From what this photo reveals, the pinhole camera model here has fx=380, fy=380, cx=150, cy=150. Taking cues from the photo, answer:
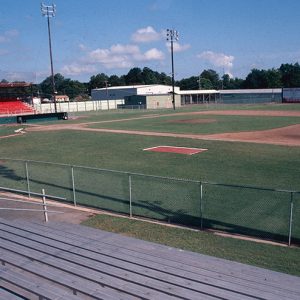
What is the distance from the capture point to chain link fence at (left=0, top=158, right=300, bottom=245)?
34.4ft

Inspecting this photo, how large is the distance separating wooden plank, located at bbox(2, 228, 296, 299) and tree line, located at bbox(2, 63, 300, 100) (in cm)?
13648

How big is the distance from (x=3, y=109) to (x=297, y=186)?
65.2 meters

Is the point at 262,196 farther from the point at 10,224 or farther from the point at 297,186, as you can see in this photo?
the point at 10,224

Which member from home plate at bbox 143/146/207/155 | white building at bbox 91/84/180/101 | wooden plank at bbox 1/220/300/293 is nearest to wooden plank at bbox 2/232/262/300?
wooden plank at bbox 1/220/300/293

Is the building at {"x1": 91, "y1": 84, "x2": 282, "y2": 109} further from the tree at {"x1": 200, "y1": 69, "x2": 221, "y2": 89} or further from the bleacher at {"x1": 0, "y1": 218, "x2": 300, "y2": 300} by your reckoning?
the bleacher at {"x1": 0, "y1": 218, "x2": 300, "y2": 300}

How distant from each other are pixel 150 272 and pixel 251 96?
110m

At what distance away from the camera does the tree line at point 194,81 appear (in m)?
139

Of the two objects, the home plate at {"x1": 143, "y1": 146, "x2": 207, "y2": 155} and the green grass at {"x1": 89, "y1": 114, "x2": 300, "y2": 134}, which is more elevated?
the home plate at {"x1": 143, "y1": 146, "x2": 207, "y2": 155}

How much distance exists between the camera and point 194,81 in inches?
6555

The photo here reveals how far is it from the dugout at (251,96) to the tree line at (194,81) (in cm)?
3042

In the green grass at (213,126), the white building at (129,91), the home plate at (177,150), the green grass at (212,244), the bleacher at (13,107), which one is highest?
the white building at (129,91)

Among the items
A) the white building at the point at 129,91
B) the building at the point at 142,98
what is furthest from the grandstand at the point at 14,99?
the white building at the point at 129,91

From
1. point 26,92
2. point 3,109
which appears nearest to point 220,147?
point 3,109

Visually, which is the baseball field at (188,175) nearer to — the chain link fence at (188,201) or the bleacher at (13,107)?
the chain link fence at (188,201)
